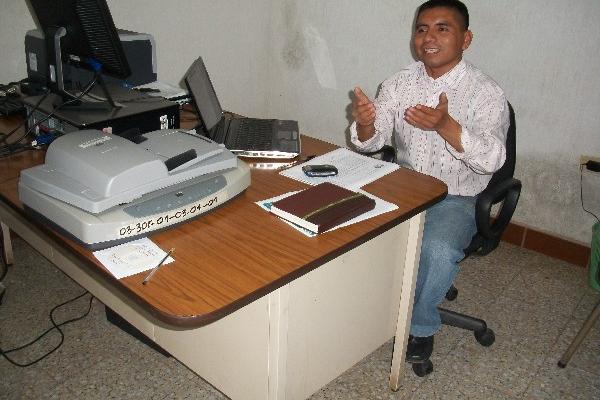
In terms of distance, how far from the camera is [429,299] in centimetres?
191

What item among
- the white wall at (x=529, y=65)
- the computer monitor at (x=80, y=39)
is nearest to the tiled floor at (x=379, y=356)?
the white wall at (x=529, y=65)

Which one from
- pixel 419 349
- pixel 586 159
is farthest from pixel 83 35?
pixel 586 159

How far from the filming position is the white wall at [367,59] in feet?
7.98

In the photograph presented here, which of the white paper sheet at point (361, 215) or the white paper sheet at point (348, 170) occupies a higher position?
the white paper sheet at point (348, 170)

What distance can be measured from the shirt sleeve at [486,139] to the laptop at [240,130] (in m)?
0.56

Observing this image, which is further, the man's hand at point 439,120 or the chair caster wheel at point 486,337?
the chair caster wheel at point 486,337

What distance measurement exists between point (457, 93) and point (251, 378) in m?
1.26

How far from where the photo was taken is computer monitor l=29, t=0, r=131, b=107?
61.7 inches

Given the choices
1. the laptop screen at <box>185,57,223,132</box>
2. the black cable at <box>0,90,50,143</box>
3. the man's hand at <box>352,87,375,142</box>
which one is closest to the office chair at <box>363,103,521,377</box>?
the man's hand at <box>352,87,375,142</box>

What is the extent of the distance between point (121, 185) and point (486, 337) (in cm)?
153

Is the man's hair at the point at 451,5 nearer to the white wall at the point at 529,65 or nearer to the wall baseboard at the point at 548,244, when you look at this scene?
the white wall at the point at 529,65

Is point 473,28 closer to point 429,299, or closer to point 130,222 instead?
point 429,299

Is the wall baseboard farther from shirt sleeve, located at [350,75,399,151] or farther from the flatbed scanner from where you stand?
the flatbed scanner

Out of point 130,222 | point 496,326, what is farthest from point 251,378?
point 496,326
